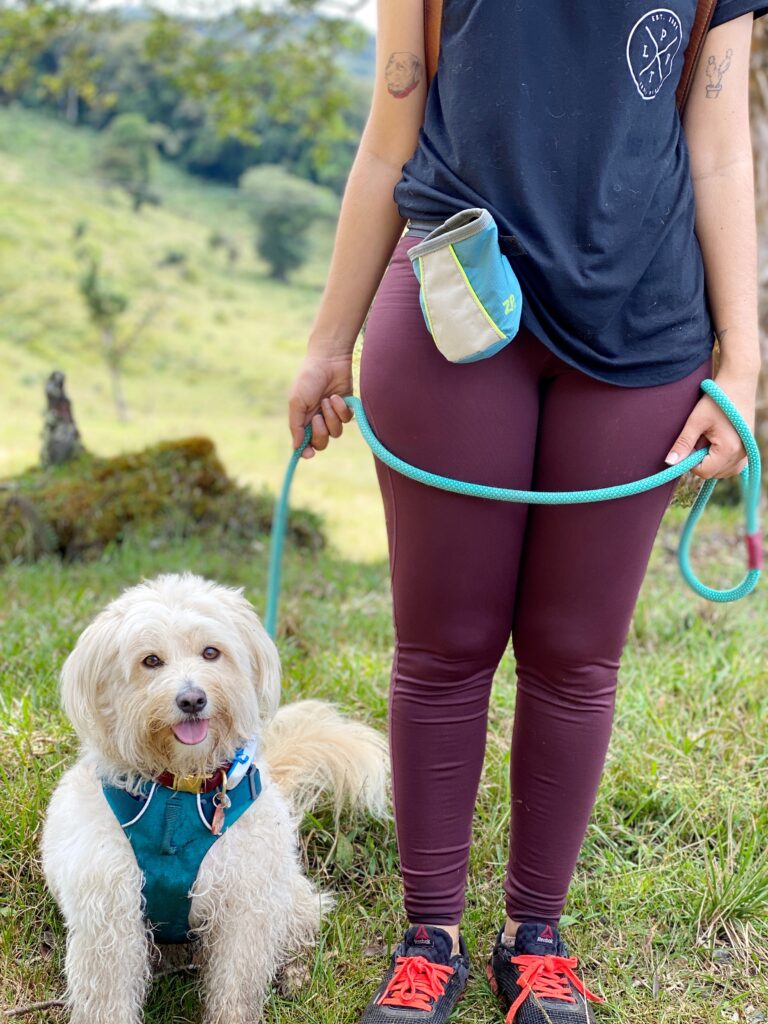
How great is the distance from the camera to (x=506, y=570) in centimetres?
170

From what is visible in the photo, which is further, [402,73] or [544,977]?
[544,977]

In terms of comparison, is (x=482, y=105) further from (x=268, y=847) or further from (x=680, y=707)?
(x=680, y=707)

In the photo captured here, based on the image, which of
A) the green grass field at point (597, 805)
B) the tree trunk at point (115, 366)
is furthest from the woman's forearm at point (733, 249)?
the tree trunk at point (115, 366)

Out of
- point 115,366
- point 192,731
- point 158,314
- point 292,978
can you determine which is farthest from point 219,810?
point 158,314

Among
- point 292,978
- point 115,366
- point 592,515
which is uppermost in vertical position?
point 592,515

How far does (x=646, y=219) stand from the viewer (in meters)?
1.57

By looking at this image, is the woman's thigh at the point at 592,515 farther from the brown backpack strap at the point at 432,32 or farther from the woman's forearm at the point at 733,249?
the brown backpack strap at the point at 432,32

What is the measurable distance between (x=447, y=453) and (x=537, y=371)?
21cm

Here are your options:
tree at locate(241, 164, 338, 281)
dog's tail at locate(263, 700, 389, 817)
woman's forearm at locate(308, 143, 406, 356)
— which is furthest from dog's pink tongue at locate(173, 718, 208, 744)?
tree at locate(241, 164, 338, 281)

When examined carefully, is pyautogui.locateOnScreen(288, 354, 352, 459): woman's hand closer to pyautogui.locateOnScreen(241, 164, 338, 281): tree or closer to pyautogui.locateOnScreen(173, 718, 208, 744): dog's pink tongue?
pyautogui.locateOnScreen(173, 718, 208, 744): dog's pink tongue

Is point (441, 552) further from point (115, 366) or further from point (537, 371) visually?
point (115, 366)

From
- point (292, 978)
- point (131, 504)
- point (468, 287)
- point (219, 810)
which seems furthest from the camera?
point (131, 504)

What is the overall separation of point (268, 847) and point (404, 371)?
3.19 ft

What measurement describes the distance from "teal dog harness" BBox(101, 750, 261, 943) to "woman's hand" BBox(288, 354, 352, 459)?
2.20 feet
